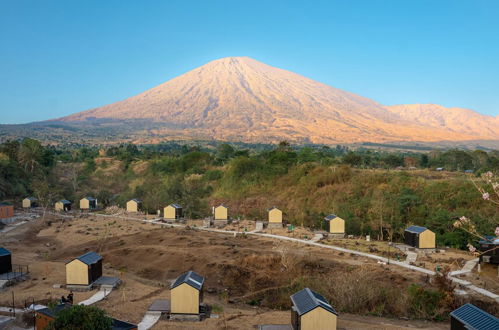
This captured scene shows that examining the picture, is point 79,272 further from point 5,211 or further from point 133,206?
point 133,206

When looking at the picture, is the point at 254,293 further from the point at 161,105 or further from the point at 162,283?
the point at 161,105

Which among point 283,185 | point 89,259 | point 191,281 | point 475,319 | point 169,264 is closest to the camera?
point 475,319

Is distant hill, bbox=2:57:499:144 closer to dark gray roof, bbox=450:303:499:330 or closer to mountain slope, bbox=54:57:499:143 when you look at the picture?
mountain slope, bbox=54:57:499:143

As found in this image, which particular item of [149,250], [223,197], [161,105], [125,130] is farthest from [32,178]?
[161,105]

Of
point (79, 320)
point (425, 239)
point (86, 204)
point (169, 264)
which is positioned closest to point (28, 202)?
point (86, 204)

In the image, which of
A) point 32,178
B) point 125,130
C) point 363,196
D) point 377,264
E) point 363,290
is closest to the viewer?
point 363,290

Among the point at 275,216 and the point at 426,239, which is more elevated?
the point at 426,239
